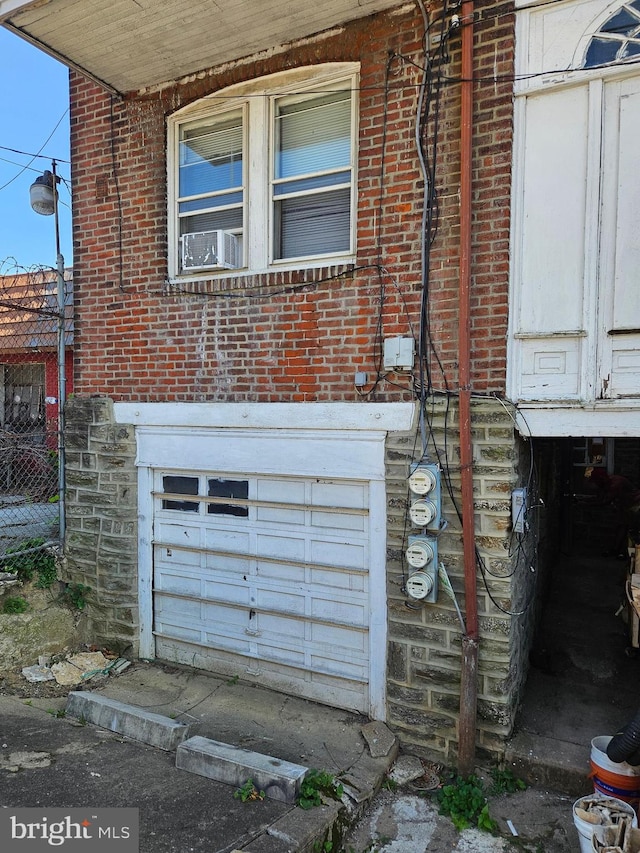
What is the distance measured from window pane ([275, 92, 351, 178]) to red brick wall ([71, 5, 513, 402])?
0.92 ft

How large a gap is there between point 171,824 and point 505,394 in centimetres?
366

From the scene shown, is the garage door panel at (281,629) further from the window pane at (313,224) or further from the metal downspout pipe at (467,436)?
the window pane at (313,224)

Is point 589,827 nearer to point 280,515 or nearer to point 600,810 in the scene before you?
point 600,810

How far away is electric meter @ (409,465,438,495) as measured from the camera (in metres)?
4.50

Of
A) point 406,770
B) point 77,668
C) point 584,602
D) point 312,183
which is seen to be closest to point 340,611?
point 406,770

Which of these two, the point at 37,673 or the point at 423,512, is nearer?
the point at 423,512

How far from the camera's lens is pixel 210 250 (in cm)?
551

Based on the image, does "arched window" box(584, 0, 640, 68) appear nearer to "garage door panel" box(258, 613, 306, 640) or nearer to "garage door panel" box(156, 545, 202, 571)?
"garage door panel" box(258, 613, 306, 640)

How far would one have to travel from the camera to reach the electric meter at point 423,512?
452 centimetres

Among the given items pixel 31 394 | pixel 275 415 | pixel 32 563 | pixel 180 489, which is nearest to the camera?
pixel 275 415

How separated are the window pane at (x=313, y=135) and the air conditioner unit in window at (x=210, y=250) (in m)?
0.77

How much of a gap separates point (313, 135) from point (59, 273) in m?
3.26

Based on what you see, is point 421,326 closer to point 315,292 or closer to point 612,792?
point 315,292

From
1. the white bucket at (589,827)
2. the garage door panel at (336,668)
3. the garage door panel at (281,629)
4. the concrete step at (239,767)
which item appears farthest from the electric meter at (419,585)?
the white bucket at (589,827)
